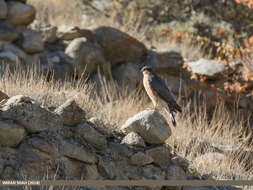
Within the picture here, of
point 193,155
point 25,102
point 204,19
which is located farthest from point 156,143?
point 204,19

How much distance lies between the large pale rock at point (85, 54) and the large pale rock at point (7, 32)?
1.40 meters

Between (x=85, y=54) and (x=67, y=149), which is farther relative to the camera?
(x=85, y=54)

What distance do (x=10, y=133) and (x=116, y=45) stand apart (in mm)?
7179

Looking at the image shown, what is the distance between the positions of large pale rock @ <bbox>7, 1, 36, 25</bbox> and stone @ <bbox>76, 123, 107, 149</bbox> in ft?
21.1

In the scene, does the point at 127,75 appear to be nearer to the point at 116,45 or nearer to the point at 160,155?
the point at 116,45

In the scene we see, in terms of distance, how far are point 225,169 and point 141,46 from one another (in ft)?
19.6

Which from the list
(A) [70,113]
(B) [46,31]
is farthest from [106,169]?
(B) [46,31]

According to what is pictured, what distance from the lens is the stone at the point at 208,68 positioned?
12156mm

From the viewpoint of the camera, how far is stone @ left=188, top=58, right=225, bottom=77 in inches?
479

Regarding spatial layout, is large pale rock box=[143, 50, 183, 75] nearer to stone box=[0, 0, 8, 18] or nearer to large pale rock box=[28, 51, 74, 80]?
large pale rock box=[28, 51, 74, 80]

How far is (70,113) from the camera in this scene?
5.67 meters

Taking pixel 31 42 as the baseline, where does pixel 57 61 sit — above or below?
below

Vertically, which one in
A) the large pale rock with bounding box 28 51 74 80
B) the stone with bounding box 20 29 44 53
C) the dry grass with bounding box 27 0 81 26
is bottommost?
the large pale rock with bounding box 28 51 74 80

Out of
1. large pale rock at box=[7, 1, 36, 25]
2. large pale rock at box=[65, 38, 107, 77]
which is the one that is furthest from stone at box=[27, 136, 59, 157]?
large pale rock at box=[7, 1, 36, 25]
